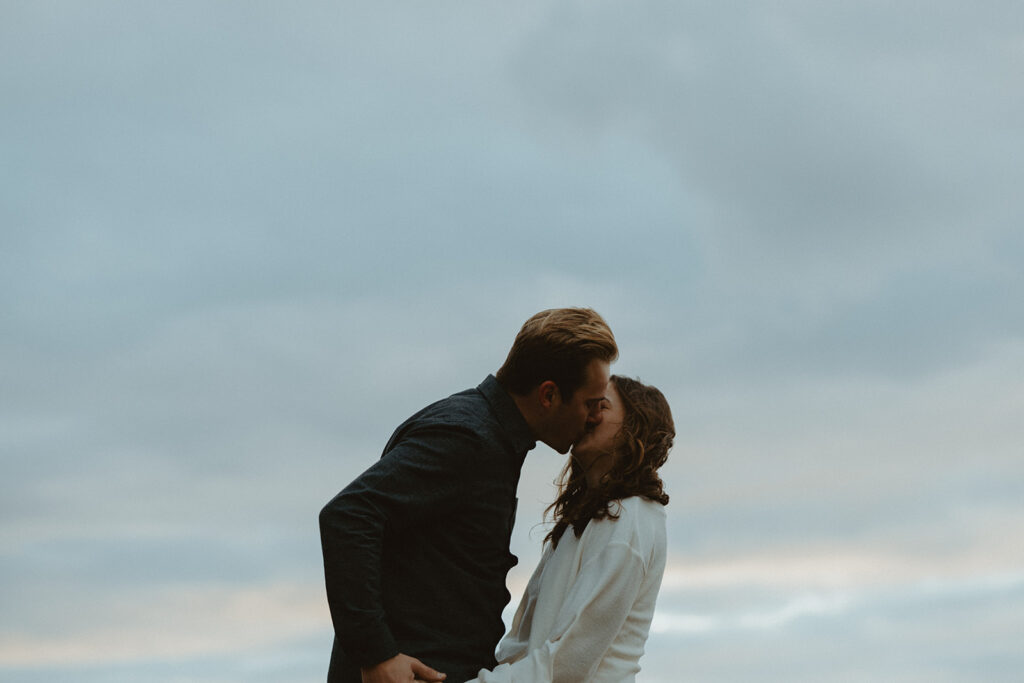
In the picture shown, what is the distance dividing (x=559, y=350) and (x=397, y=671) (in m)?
1.36

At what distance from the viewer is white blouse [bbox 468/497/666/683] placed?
15.5 feet

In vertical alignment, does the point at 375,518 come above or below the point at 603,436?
below

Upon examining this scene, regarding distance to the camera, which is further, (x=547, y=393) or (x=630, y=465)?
(x=630, y=465)

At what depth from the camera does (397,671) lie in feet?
14.7

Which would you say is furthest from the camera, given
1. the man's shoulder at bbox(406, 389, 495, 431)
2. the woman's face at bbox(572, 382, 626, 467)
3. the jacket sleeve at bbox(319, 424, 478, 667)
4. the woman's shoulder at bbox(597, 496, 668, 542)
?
the woman's face at bbox(572, 382, 626, 467)

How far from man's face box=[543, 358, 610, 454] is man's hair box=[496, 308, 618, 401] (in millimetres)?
26

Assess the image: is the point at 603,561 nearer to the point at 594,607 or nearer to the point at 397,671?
the point at 594,607

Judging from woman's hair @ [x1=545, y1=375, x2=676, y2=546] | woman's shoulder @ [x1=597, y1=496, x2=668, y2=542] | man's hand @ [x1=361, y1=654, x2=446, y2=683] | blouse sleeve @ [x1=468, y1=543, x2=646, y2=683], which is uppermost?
woman's hair @ [x1=545, y1=375, x2=676, y2=546]

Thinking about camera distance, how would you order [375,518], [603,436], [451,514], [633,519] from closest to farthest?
1. [375,518]
2. [451,514]
3. [633,519]
4. [603,436]

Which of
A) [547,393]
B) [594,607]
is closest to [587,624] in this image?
[594,607]

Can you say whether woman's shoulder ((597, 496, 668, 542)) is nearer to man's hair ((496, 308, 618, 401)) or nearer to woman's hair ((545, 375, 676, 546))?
woman's hair ((545, 375, 676, 546))

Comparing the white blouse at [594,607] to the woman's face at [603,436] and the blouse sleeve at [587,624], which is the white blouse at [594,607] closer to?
the blouse sleeve at [587,624]

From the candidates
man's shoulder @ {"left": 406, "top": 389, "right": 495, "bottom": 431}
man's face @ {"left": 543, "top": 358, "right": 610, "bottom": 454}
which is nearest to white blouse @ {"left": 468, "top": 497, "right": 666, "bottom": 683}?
man's face @ {"left": 543, "top": 358, "right": 610, "bottom": 454}

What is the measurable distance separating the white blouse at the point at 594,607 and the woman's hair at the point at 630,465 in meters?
0.05
